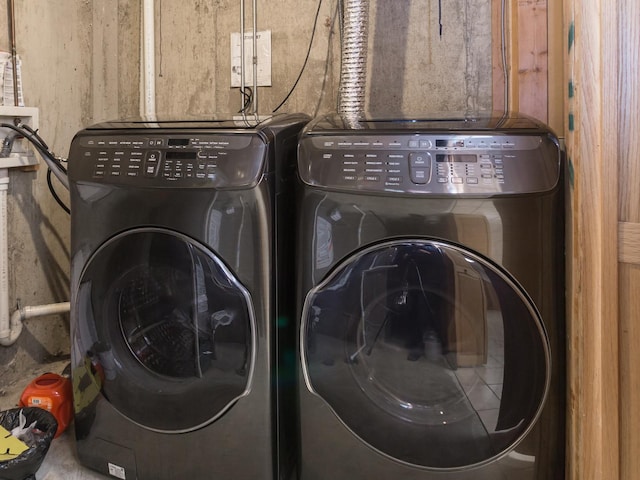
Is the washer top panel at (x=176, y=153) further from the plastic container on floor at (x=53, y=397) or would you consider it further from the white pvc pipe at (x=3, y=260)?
the plastic container on floor at (x=53, y=397)

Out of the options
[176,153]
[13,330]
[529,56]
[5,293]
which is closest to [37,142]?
[5,293]

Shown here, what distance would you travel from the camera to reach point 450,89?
175cm

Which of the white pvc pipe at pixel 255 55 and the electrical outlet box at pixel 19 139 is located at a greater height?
the white pvc pipe at pixel 255 55

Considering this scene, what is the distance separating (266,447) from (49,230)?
1.32 metres

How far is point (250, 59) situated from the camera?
2.00m

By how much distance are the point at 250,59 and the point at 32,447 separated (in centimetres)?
151

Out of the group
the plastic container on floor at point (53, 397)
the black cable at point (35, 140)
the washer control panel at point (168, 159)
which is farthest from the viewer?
the black cable at point (35, 140)

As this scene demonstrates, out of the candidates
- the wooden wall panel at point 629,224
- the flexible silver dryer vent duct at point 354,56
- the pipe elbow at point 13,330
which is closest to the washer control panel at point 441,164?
the wooden wall panel at point 629,224

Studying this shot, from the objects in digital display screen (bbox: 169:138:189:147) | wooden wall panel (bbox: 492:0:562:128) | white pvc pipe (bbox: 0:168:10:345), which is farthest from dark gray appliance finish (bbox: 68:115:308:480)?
wooden wall panel (bbox: 492:0:562:128)

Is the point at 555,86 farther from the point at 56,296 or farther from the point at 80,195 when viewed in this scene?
the point at 56,296

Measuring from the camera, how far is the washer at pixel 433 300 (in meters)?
1.03

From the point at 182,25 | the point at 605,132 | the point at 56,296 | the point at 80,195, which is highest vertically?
the point at 182,25

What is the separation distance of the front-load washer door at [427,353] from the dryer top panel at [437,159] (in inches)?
5.2

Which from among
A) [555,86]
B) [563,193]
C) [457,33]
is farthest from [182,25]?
[563,193]
